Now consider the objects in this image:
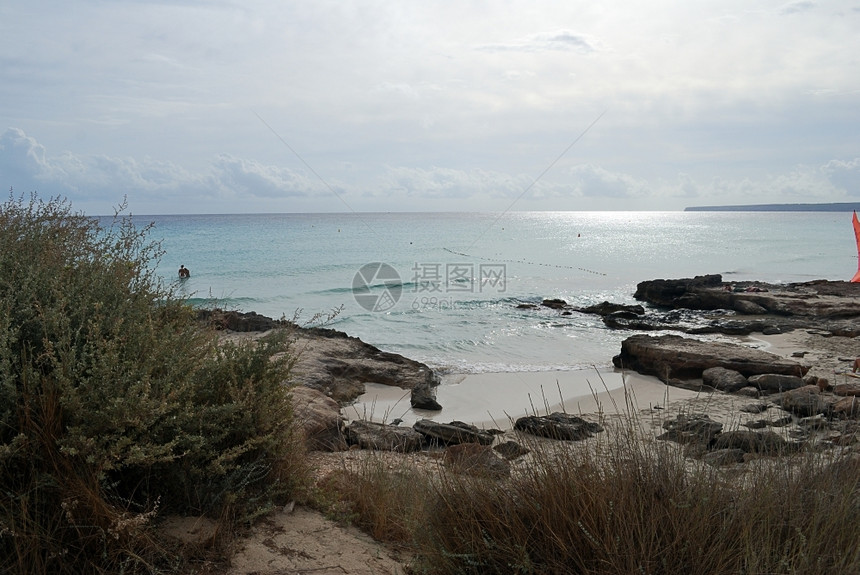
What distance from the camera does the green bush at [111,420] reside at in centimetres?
302

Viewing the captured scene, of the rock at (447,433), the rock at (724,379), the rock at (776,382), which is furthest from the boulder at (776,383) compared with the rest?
the rock at (447,433)

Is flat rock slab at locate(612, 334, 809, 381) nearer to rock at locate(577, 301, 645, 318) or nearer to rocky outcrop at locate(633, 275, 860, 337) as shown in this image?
rocky outcrop at locate(633, 275, 860, 337)

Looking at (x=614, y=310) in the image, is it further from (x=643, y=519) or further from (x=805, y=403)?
(x=643, y=519)

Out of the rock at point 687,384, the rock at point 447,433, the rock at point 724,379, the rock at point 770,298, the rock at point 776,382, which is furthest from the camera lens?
the rock at point 770,298

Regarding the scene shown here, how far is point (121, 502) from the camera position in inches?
131

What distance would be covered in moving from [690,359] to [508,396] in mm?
4233

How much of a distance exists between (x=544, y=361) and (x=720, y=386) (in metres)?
4.94

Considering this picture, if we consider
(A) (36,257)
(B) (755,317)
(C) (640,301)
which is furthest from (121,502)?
(C) (640,301)

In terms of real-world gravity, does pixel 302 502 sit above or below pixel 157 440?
below

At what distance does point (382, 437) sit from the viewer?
7.00 meters

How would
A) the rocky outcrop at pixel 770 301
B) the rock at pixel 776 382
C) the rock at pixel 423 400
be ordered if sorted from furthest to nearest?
1. the rocky outcrop at pixel 770 301
2. the rock at pixel 776 382
3. the rock at pixel 423 400

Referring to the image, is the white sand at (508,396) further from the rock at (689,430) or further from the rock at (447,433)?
the rock at (689,430)

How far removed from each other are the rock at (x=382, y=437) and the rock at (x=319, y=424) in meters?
0.22

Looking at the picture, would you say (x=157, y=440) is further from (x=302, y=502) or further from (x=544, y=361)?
(x=544, y=361)
